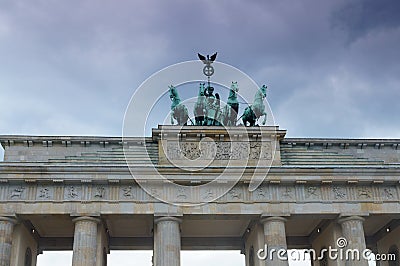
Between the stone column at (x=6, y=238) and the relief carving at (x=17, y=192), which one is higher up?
the relief carving at (x=17, y=192)

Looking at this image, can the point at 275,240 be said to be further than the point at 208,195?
No

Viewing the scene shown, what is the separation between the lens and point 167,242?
27953mm

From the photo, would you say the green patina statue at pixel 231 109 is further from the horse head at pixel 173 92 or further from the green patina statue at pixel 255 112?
the horse head at pixel 173 92

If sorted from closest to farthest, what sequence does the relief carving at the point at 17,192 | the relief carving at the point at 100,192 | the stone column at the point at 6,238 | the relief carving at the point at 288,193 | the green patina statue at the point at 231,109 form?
1. the stone column at the point at 6,238
2. the relief carving at the point at 17,192
3. the relief carving at the point at 100,192
4. the relief carving at the point at 288,193
5. the green patina statue at the point at 231,109

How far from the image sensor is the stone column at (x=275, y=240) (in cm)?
2800

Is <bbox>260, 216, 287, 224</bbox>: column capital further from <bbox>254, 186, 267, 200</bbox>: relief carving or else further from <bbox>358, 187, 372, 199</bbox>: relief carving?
<bbox>358, 187, 372, 199</bbox>: relief carving

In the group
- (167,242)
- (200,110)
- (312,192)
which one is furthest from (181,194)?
(312,192)

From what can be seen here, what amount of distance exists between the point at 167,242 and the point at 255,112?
33.1 feet

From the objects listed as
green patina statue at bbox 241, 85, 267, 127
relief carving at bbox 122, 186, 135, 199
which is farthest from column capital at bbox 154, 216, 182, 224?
green patina statue at bbox 241, 85, 267, 127

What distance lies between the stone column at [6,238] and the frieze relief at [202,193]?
3.59ft

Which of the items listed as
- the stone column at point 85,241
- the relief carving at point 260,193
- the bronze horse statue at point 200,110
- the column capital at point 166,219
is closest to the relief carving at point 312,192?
the relief carving at point 260,193

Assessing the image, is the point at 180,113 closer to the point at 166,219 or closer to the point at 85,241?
the point at 166,219

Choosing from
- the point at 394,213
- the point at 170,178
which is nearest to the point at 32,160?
the point at 170,178

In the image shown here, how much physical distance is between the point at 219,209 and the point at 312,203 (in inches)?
194
